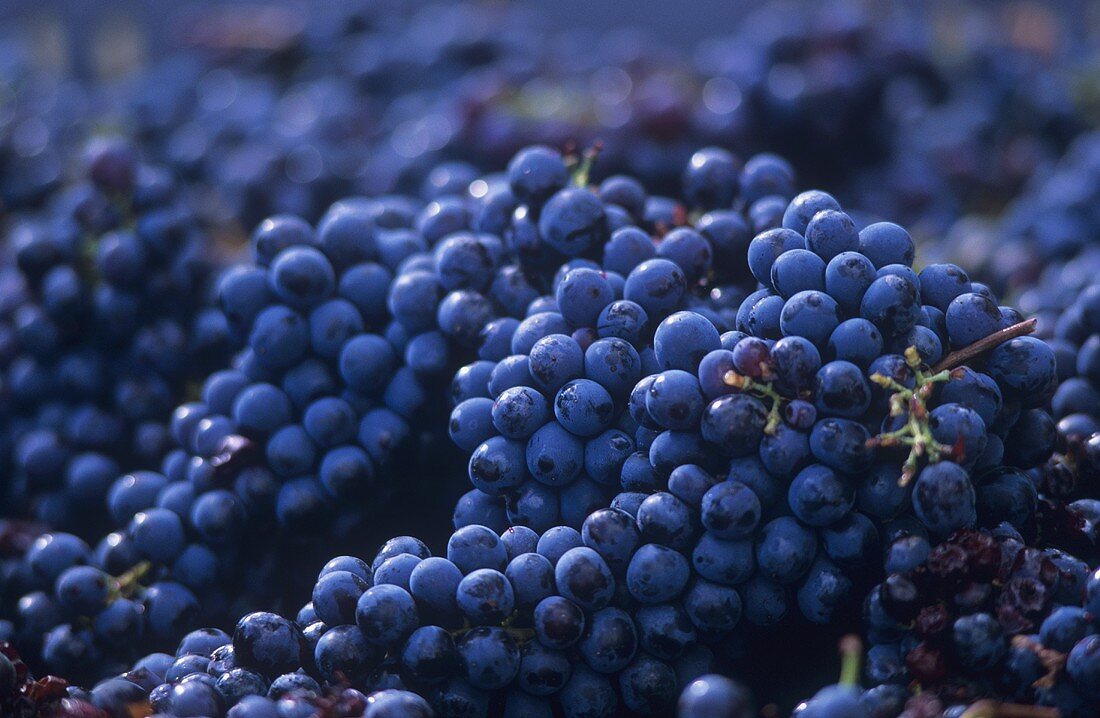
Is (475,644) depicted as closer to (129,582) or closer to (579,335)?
(579,335)

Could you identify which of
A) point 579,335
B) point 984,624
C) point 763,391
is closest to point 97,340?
point 579,335

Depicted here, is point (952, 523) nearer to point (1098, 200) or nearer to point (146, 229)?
point (1098, 200)

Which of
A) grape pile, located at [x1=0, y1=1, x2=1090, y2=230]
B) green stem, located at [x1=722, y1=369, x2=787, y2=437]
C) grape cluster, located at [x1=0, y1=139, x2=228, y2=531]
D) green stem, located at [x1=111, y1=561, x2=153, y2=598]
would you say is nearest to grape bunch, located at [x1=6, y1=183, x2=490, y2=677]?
green stem, located at [x1=111, y1=561, x2=153, y2=598]

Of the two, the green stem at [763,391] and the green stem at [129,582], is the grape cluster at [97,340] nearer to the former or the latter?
the green stem at [129,582]

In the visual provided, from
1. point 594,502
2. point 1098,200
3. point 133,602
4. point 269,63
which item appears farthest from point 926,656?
point 269,63

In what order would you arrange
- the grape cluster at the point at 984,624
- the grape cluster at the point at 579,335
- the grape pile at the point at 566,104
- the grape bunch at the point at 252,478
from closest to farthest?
the grape cluster at the point at 984,624
the grape cluster at the point at 579,335
the grape bunch at the point at 252,478
the grape pile at the point at 566,104

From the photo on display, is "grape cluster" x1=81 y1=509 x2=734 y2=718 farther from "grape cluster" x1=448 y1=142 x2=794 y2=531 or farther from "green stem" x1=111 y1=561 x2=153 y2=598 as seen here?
"green stem" x1=111 y1=561 x2=153 y2=598

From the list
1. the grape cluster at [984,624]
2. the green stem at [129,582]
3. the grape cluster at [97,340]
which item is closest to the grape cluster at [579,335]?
the grape cluster at [984,624]
